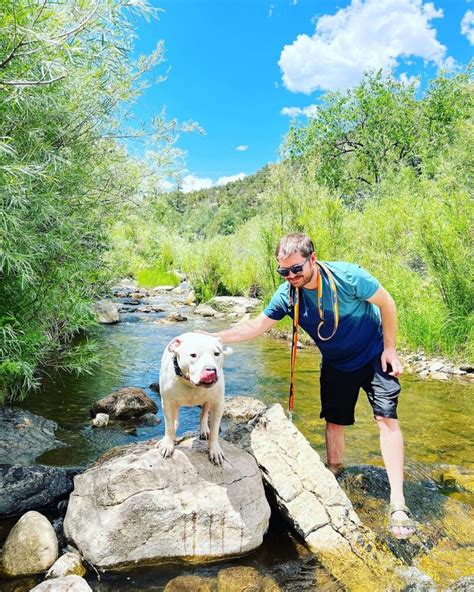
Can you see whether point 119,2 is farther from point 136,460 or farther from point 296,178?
point 296,178

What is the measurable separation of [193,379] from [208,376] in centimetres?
13

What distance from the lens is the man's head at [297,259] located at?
3371mm

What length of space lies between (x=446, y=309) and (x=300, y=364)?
10.7ft

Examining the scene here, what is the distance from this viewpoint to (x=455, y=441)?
5.88 meters

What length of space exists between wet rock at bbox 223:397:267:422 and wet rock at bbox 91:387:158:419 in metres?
1.08

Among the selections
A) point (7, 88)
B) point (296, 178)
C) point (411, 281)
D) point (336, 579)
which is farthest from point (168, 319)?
point (336, 579)

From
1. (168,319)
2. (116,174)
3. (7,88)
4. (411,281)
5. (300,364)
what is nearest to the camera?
(7,88)

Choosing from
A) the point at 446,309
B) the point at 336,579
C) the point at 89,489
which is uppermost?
the point at 446,309

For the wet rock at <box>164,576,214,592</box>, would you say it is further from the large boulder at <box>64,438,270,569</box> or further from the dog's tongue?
the dog's tongue

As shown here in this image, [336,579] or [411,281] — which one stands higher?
[411,281]

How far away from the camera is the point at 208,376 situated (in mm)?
3012

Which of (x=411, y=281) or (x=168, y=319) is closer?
(x=411, y=281)

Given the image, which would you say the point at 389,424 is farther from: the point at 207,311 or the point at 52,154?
the point at 207,311

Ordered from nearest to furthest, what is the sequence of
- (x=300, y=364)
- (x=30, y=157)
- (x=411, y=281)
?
(x=30, y=157)
(x=300, y=364)
(x=411, y=281)
